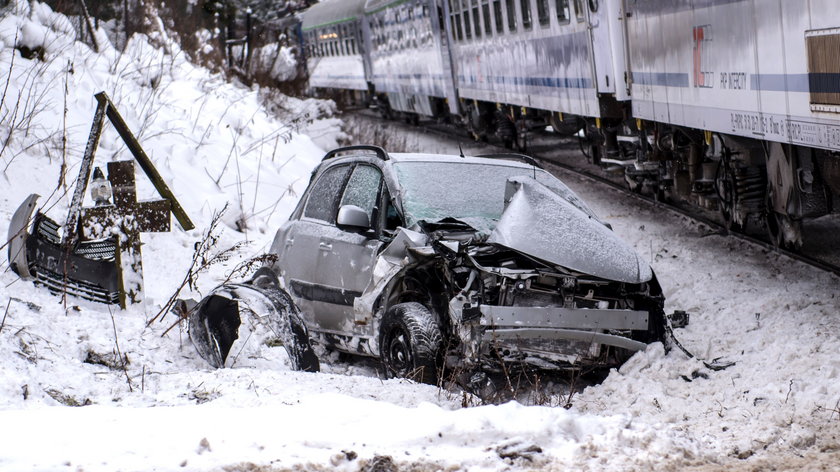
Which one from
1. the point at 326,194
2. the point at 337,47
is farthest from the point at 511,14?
the point at 337,47

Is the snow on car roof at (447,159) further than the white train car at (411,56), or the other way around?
the white train car at (411,56)

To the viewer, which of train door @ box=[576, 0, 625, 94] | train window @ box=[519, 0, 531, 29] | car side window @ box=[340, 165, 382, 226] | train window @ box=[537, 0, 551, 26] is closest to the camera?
car side window @ box=[340, 165, 382, 226]

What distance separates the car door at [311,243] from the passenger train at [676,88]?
3465 mm

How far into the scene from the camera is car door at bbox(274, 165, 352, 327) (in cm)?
812

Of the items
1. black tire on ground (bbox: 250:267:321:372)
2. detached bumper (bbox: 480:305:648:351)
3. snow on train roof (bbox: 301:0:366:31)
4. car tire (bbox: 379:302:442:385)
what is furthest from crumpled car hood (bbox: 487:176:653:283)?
snow on train roof (bbox: 301:0:366:31)

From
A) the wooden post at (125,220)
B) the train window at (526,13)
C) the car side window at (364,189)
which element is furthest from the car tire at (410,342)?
the train window at (526,13)

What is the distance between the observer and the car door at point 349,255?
7.49m

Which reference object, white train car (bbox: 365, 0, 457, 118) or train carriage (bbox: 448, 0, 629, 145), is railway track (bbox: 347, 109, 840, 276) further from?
white train car (bbox: 365, 0, 457, 118)

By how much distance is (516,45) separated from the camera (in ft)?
60.9

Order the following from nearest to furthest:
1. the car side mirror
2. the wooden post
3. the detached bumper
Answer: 1. the detached bumper
2. the car side mirror
3. the wooden post

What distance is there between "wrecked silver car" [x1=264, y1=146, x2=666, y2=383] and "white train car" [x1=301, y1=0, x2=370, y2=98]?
83.6ft

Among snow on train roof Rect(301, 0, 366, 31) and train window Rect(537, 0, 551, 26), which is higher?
snow on train roof Rect(301, 0, 366, 31)

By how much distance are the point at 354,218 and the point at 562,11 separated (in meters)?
9.41

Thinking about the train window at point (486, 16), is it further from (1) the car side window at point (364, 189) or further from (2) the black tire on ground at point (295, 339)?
(2) the black tire on ground at point (295, 339)
